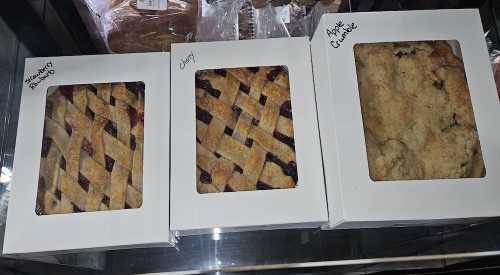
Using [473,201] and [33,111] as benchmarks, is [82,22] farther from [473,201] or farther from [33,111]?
[473,201]

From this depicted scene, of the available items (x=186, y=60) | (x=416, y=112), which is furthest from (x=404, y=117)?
(x=186, y=60)

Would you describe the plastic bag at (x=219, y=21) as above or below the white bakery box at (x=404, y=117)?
above

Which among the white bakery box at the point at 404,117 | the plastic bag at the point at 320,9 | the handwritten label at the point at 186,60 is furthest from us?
the plastic bag at the point at 320,9

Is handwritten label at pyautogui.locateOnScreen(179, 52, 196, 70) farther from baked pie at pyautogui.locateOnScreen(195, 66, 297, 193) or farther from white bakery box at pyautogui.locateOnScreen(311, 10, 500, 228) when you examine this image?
white bakery box at pyautogui.locateOnScreen(311, 10, 500, 228)

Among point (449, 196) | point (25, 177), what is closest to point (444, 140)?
point (449, 196)

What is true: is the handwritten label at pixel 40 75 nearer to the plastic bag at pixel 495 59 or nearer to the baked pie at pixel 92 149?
the baked pie at pixel 92 149

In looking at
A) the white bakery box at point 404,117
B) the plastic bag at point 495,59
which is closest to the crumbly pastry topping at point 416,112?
the white bakery box at point 404,117

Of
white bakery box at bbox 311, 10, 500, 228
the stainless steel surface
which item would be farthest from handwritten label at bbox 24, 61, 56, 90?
white bakery box at bbox 311, 10, 500, 228

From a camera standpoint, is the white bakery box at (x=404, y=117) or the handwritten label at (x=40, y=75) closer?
the white bakery box at (x=404, y=117)
